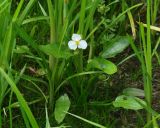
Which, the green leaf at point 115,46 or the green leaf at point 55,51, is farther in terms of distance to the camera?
the green leaf at point 115,46

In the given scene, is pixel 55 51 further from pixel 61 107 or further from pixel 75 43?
pixel 61 107

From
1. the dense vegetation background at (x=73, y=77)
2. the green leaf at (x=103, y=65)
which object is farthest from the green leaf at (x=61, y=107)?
the green leaf at (x=103, y=65)

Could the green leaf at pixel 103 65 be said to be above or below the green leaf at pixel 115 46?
below

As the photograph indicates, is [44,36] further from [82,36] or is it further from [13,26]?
[13,26]

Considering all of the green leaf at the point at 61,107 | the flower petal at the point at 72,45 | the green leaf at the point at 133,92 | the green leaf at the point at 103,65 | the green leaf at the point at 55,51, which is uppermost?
the flower petal at the point at 72,45

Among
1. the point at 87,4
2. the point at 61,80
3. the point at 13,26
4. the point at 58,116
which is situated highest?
the point at 87,4

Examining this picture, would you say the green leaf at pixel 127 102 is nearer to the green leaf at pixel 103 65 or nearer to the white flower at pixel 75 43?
the green leaf at pixel 103 65

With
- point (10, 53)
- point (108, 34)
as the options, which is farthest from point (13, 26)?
point (108, 34)
